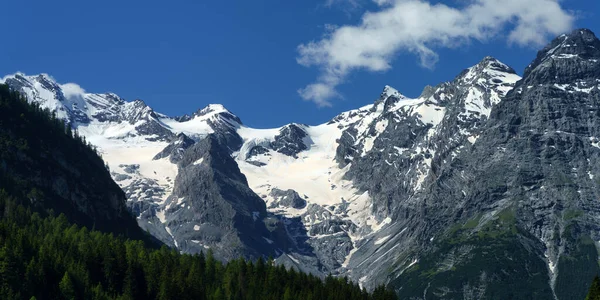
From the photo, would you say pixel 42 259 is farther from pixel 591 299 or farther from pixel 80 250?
pixel 591 299

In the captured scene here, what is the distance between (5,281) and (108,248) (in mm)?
28760

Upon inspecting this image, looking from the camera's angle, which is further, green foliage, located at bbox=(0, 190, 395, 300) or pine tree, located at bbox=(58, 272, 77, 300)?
green foliage, located at bbox=(0, 190, 395, 300)

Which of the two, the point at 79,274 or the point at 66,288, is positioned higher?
the point at 79,274

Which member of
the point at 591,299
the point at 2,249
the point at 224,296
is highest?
the point at 2,249

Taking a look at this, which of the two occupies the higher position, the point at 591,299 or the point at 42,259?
the point at 42,259

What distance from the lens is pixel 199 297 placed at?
7638 inches

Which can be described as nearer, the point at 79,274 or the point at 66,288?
the point at 66,288

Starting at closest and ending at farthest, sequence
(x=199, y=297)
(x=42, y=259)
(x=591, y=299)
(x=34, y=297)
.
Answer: (x=591, y=299) < (x=34, y=297) < (x=42, y=259) < (x=199, y=297)

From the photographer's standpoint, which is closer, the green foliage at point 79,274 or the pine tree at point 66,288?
the pine tree at point 66,288

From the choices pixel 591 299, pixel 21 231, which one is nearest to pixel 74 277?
pixel 21 231

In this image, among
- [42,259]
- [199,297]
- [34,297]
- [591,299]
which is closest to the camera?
[591,299]

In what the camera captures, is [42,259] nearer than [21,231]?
Yes

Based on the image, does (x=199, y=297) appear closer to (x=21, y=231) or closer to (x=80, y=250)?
(x=80, y=250)

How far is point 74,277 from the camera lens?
182250 millimetres
